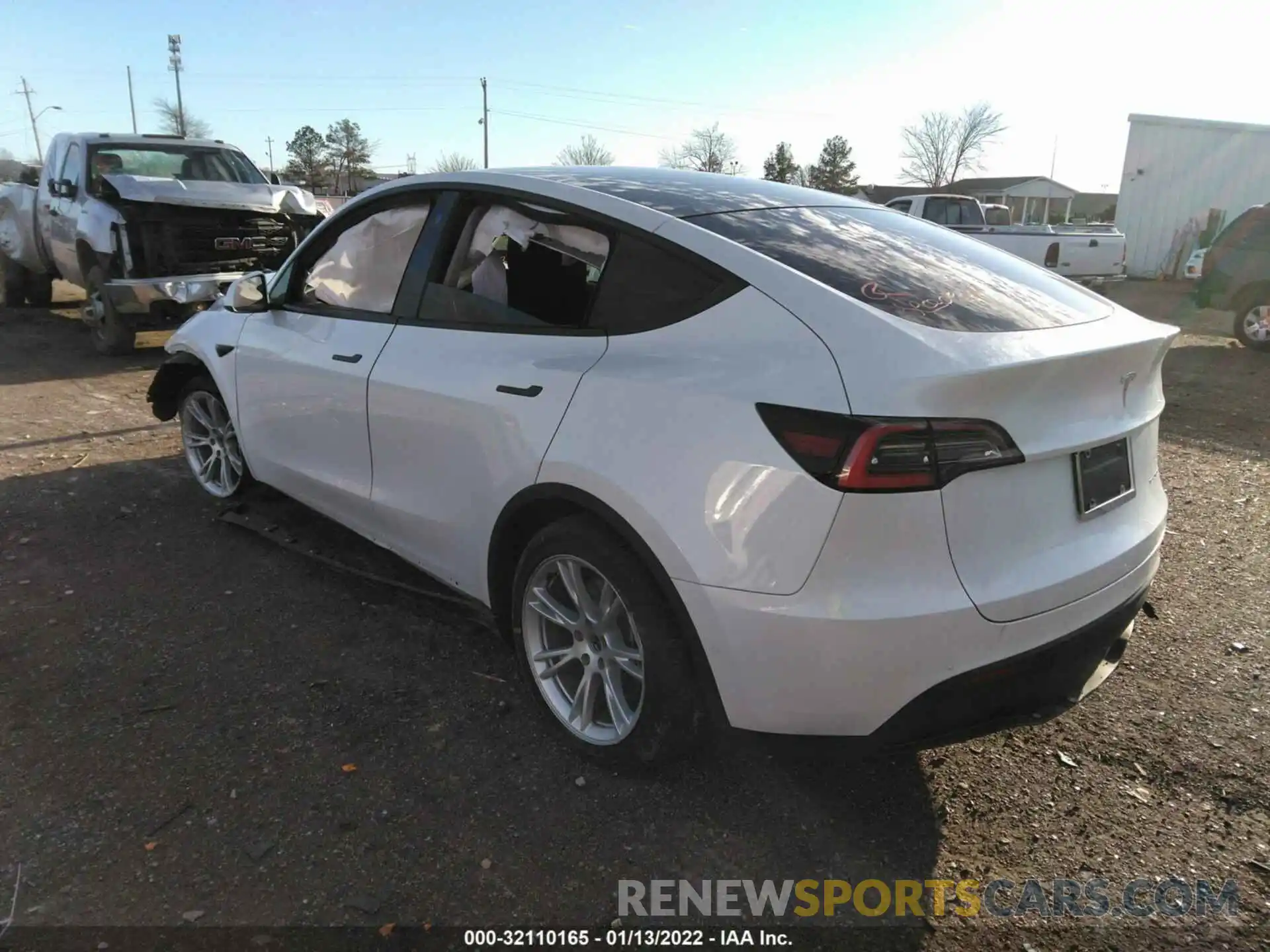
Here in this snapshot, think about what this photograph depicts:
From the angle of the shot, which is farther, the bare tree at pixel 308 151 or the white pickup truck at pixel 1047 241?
the bare tree at pixel 308 151

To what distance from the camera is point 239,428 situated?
4395 mm

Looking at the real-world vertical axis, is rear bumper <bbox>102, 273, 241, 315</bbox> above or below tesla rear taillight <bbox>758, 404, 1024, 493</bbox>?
below

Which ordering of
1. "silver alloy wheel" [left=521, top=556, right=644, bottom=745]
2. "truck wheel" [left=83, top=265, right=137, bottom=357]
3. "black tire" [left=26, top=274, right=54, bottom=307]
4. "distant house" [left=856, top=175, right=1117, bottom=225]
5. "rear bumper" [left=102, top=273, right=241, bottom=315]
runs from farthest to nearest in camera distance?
1. "distant house" [left=856, top=175, right=1117, bottom=225]
2. "black tire" [left=26, top=274, right=54, bottom=307]
3. "truck wheel" [left=83, top=265, right=137, bottom=357]
4. "rear bumper" [left=102, top=273, right=241, bottom=315]
5. "silver alloy wheel" [left=521, top=556, right=644, bottom=745]

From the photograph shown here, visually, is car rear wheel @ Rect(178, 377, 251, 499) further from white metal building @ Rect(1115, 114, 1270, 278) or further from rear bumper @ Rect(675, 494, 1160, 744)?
white metal building @ Rect(1115, 114, 1270, 278)

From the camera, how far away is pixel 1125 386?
93.5 inches

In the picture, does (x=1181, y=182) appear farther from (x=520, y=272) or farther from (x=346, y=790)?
(x=346, y=790)

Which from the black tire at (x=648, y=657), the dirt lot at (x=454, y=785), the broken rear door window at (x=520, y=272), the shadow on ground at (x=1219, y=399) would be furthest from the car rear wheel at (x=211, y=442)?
the shadow on ground at (x=1219, y=399)

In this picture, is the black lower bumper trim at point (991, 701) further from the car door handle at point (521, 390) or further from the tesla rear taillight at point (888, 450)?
the car door handle at point (521, 390)

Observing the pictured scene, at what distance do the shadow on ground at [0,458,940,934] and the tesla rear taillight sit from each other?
0.73 metres

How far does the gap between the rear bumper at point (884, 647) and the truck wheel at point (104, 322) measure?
8.88 m

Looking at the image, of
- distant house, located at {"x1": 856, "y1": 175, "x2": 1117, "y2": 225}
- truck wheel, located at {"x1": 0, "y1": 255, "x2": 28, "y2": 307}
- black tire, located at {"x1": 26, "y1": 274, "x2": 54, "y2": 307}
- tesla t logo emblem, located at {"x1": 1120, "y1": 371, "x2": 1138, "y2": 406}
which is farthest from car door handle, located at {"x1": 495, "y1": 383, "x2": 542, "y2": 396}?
distant house, located at {"x1": 856, "y1": 175, "x2": 1117, "y2": 225}

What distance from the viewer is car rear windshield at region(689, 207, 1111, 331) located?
232 centimetres

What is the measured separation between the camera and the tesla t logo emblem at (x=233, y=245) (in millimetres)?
9219

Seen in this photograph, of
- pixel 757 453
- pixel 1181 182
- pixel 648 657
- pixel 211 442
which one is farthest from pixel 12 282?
pixel 1181 182
